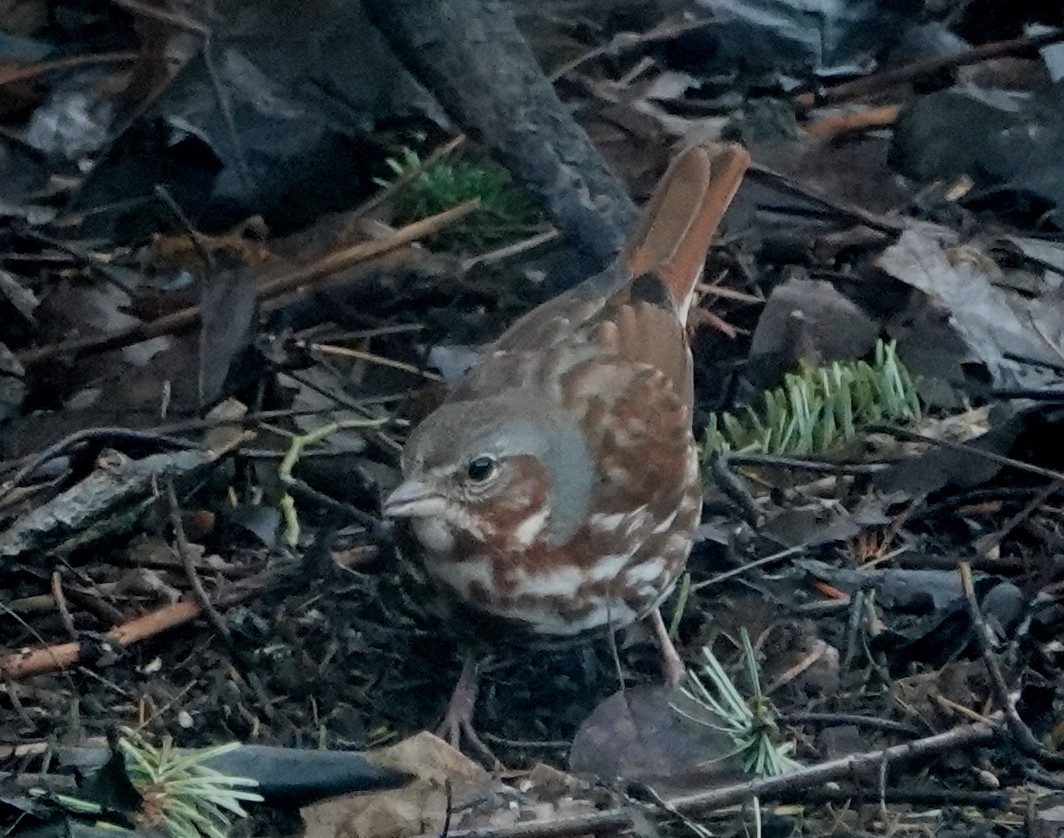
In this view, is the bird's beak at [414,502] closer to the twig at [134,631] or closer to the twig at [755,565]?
the twig at [134,631]

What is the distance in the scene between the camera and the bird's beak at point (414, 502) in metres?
2.84

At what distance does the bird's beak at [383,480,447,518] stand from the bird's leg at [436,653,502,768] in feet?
1.12

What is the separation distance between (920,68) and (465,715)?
270 centimetres

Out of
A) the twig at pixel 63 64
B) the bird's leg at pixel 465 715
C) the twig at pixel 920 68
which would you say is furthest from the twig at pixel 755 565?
the twig at pixel 63 64

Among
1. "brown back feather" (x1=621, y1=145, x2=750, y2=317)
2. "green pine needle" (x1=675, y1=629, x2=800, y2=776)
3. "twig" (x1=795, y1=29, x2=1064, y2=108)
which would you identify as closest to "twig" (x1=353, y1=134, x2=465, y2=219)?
"brown back feather" (x1=621, y1=145, x2=750, y2=317)

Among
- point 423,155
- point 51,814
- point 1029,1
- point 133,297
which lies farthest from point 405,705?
point 1029,1

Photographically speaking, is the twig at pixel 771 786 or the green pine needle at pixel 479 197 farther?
the green pine needle at pixel 479 197

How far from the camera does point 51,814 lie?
7.82ft

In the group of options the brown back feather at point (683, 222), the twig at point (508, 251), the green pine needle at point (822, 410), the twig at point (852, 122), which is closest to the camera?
the green pine needle at point (822, 410)

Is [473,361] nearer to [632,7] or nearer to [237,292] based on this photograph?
[237,292]

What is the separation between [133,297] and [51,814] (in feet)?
5.24

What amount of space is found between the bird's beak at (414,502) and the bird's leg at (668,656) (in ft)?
1.59

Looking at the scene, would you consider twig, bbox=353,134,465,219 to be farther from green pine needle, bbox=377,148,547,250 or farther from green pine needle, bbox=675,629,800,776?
green pine needle, bbox=675,629,800,776

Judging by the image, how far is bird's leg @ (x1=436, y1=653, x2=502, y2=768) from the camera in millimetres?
2896
